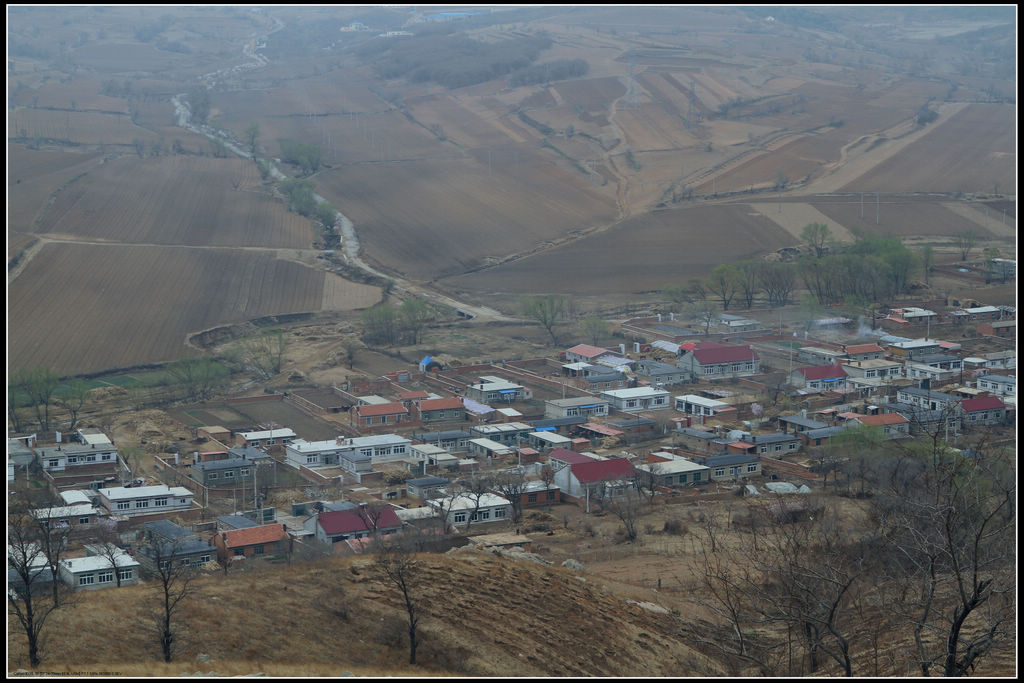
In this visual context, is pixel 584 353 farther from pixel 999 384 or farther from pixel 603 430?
pixel 999 384

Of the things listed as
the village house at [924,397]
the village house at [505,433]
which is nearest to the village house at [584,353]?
the village house at [505,433]

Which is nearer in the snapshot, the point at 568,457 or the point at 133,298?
the point at 568,457

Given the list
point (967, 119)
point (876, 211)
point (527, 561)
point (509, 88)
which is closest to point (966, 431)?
point (527, 561)

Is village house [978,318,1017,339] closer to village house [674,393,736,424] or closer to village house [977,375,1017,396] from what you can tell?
village house [977,375,1017,396]

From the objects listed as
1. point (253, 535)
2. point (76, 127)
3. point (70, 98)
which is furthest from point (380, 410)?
point (70, 98)

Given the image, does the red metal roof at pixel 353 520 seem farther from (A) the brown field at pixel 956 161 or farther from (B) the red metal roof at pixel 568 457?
(A) the brown field at pixel 956 161

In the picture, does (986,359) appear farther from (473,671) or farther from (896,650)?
(473,671)
